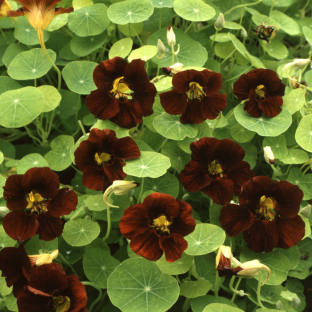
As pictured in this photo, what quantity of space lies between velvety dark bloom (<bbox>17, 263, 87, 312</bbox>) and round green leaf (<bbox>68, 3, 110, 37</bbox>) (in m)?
1.12

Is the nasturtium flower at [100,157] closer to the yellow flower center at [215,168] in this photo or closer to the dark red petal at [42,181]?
the dark red petal at [42,181]

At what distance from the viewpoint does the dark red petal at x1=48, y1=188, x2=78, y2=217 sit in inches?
53.5

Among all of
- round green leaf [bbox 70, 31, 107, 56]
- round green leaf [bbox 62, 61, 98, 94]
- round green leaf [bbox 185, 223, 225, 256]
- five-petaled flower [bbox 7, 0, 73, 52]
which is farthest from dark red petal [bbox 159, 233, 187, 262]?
round green leaf [bbox 70, 31, 107, 56]

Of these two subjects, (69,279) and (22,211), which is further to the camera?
(22,211)

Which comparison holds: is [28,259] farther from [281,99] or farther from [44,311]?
[281,99]

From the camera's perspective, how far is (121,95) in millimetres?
1556

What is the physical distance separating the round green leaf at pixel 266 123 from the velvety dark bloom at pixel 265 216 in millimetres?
273

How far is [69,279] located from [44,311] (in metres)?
0.11

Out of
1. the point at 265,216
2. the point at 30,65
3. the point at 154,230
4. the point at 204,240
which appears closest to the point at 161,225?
the point at 154,230

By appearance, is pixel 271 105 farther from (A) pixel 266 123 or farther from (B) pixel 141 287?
(B) pixel 141 287

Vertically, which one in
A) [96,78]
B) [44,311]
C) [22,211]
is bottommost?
[44,311]

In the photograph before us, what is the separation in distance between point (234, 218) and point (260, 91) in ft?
1.74

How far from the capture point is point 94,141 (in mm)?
1387

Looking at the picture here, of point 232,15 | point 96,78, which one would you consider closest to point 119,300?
point 96,78
